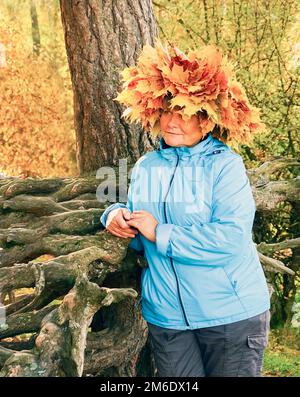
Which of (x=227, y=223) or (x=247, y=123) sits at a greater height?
(x=247, y=123)

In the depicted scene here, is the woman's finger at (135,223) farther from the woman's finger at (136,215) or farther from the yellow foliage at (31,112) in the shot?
the yellow foliage at (31,112)

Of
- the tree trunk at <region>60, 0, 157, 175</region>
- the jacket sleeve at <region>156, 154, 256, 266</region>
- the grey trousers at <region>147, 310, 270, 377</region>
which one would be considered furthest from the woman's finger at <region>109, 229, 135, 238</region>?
the tree trunk at <region>60, 0, 157, 175</region>

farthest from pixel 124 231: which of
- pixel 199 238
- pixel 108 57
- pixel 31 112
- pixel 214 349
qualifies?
pixel 31 112

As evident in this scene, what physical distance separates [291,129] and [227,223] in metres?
4.38

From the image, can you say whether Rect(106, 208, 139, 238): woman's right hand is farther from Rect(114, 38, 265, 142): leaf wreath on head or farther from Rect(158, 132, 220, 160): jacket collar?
Rect(114, 38, 265, 142): leaf wreath on head

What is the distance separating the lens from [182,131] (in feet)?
11.2

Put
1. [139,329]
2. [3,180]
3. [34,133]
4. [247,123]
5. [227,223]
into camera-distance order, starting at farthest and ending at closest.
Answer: [34,133] → [3,180] → [139,329] → [247,123] → [227,223]

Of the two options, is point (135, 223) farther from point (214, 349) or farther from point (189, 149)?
point (214, 349)

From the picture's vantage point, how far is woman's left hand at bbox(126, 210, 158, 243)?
333cm

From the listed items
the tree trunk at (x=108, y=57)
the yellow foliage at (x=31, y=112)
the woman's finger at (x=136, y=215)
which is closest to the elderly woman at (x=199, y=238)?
the woman's finger at (x=136, y=215)

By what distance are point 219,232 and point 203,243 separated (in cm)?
8

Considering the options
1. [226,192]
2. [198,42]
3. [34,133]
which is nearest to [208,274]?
[226,192]

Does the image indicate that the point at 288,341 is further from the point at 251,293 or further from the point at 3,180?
the point at 251,293

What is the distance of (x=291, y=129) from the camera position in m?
7.39
